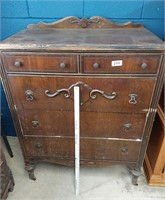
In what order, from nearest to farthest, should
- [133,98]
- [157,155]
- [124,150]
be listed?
[133,98] < [124,150] < [157,155]

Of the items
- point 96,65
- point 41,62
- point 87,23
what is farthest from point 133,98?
point 87,23

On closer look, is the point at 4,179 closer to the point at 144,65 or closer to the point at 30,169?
the point at 30,169

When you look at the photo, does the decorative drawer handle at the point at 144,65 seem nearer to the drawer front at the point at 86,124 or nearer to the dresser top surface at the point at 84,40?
the dresser top surface at the point at 84,40

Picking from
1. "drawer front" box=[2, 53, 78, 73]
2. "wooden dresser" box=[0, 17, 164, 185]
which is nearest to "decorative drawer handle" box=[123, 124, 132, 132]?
"wooden dresser" box=[0, 17, 164, 185]

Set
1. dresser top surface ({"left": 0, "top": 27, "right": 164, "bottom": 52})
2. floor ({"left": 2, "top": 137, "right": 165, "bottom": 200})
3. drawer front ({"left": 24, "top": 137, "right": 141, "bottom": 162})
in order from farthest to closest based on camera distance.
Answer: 1. floor ({"left": 2, "top": 137, "right": 165, "bottom": 200})
2. drawer front ({"left": 24, "top": 137, "right": 141, "bottom": 162})
3. dresser top surface ({"left": 0, "top": 27, "right": 164, "bottom": 52})

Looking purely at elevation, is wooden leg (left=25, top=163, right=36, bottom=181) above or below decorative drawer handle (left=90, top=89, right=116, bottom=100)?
below

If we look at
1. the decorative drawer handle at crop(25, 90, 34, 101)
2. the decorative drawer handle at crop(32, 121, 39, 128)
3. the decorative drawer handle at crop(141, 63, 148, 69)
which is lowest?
the decorative drawer handle at crop(32, 121, 39, 128)

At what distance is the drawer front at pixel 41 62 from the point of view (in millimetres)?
1004

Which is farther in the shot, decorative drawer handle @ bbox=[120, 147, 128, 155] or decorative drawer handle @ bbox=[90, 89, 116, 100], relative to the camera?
decorative drawer handle @ bbox=[120, 147, 128, 155]

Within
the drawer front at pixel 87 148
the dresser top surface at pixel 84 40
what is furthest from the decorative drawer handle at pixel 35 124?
the dresser top surface at pixel 84 40

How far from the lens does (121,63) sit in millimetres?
997

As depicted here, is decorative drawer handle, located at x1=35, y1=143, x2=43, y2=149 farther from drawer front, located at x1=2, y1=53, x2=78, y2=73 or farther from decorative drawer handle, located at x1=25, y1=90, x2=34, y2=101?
drawer front, located at x1=2, y1=53, x2=78, y2=73

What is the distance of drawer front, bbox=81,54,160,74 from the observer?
978 mm

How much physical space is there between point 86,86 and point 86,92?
4 cm
